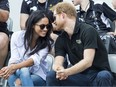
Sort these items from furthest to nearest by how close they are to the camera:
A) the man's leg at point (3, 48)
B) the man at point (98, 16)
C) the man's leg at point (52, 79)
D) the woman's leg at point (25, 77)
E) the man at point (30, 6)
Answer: the man at point (30, 6)
the man at point (98, 16)
the man's leg at point (3, 48)
the man's leg at point (52, 79)
the woman's leg at point (25, 77)

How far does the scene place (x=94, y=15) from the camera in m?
3.52

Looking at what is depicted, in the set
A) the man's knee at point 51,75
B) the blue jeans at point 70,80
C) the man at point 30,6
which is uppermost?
the man at point 30,6

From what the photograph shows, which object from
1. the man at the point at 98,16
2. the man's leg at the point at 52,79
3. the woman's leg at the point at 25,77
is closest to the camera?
the woman's leg at the point at 25,77

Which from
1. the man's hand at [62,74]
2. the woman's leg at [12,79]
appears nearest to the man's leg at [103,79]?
the man's hand at [62,74]

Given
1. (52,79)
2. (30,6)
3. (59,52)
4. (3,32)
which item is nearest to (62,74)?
(52,79)

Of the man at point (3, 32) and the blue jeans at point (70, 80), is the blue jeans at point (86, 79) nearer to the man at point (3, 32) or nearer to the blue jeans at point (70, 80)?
the blue jeans at point (70, 80)

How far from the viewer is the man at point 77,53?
2578 millimetres

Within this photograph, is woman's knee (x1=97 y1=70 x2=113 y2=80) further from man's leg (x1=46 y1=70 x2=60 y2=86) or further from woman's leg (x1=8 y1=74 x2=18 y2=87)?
woman's leg (x1=8 y1=74 x2=18 y2=87)

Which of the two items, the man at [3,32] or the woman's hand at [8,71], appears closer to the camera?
the woman's hand at [8,71]

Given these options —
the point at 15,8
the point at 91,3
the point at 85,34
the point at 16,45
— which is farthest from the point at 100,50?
the point at 15,8

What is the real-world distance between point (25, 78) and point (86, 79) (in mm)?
Result: 526

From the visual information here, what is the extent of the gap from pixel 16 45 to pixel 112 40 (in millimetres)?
964

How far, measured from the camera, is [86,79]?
8.85ft

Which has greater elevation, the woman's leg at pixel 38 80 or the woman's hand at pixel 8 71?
the woman's hand at pixel 8 71
